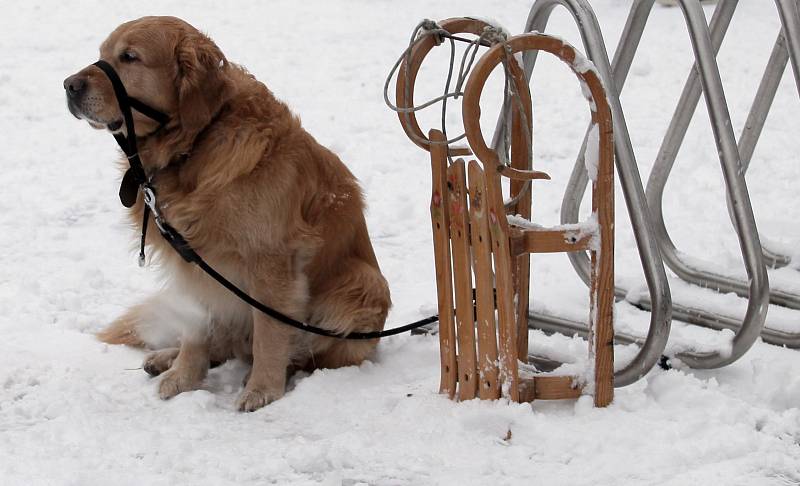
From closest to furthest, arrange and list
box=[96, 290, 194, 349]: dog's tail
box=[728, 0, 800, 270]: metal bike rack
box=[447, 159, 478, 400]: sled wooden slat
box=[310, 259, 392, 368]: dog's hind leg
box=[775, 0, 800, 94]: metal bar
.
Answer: box=[447, 159, 478, 400]: sled wooden slat → box=[775, 0, 800, 94]: metal bar → box=[310, 259, 392, 368]: dog's hind leg → box=[96, 290, 194, 349]: dog's tail → box=[728, 0, 800, 270]: metal bike rack

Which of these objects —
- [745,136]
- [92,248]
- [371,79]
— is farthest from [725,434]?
[371,79]

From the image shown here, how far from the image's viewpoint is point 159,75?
329 cm

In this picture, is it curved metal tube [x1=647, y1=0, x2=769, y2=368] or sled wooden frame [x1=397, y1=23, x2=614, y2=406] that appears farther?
curved metal tube [x1=647, y1=0, x2=769, y2=368]

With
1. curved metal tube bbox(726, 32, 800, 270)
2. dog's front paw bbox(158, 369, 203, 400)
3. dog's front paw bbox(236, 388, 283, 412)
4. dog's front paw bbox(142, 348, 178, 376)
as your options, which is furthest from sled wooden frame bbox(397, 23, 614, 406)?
curved metal tube bbox(726, 32, 800, 270)

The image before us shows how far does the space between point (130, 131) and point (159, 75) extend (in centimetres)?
22

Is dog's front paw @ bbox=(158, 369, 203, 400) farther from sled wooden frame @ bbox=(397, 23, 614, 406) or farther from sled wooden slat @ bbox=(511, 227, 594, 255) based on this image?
sled wooden slat @ bbox=(511, 227, 594, 255)

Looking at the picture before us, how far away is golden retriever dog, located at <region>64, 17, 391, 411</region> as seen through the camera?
3299 millimetres

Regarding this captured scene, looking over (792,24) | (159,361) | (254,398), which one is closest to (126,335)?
(159,361)

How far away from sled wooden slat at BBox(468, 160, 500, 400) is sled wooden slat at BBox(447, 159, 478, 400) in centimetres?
3

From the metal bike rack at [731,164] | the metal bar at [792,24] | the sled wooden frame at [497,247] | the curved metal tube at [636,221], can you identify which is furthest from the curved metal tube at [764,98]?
the sled wooden frame at [497,247]

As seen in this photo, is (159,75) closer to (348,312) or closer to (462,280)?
(348,312)

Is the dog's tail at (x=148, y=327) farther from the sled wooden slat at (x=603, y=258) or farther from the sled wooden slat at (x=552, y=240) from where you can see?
the sled wooden slat at (x=603, y=258)

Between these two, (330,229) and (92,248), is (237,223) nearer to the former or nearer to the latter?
(330,229)

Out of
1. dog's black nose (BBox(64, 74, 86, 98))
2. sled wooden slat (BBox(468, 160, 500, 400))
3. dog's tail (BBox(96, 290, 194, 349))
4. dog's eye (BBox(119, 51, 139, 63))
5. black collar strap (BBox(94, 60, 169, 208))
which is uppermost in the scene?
dog's eye (BBox(119, 51, 139, 63))
